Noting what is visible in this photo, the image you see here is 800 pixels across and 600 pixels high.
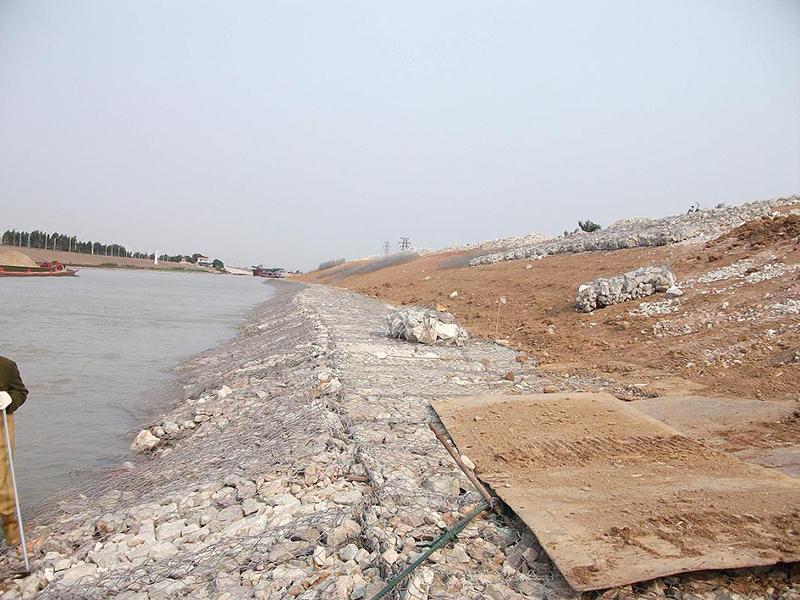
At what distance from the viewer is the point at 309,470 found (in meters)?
4.52

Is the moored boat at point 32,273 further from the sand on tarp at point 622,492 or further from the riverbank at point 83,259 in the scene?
the sand on tarp at point 622,492

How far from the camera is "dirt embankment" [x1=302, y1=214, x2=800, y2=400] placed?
7.75m

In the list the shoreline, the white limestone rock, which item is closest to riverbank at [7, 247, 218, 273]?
the shoreline

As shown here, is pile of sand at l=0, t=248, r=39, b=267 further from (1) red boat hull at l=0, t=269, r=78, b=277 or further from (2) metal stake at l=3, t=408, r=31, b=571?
(2) metal stake at l=3, t=408, r=31, b=571

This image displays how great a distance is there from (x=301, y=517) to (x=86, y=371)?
31.5ft

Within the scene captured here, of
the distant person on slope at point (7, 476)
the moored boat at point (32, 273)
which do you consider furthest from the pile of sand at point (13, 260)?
the distant person on slope at point (7, 476)

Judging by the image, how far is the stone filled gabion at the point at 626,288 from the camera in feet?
41.1

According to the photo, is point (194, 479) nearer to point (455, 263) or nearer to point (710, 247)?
point (710, 247)

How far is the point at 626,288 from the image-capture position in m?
12.6

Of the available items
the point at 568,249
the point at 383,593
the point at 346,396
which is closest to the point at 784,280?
the point at 346,396

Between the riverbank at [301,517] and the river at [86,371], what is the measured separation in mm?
783

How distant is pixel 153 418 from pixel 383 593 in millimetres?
6612

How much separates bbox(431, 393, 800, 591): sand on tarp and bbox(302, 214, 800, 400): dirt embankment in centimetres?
225

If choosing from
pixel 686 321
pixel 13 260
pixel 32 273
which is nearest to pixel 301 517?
pixel 686 321
